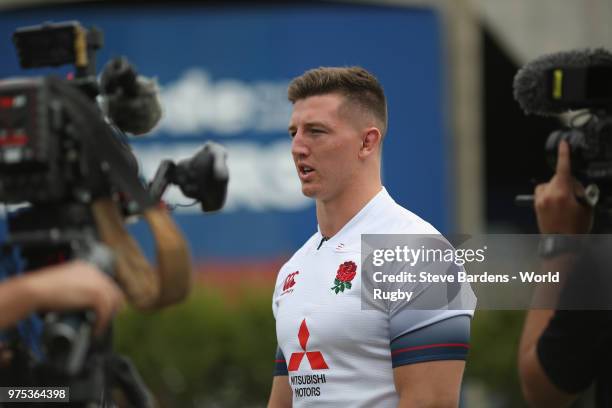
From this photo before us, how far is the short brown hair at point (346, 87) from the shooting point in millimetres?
3871

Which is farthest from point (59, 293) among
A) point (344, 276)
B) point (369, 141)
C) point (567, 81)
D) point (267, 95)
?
point (267, 95)

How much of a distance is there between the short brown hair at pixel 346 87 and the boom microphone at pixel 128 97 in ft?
1.79

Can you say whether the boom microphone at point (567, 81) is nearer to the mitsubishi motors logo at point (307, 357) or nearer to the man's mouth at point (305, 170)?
the man's mouth at point (305, 170)

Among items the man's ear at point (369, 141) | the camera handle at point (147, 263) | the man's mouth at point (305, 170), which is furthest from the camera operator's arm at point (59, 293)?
the man's ear at point (369, 141)

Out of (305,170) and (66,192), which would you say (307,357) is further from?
(66,192)

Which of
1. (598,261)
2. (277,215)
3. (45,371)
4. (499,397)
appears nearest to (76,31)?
(45,371)

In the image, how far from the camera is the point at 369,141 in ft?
12.8

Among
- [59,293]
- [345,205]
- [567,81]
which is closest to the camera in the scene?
[59,293]

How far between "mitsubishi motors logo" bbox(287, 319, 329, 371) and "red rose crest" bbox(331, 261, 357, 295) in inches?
6.6

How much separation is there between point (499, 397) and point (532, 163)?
28.4ft

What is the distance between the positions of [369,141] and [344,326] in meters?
0.71

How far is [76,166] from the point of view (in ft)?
10.6

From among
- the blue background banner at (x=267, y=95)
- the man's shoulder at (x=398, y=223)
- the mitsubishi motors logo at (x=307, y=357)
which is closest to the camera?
the mitsubishi motors logo at (x=307, y=357)

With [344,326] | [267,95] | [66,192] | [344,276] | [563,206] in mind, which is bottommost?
[267,95]
